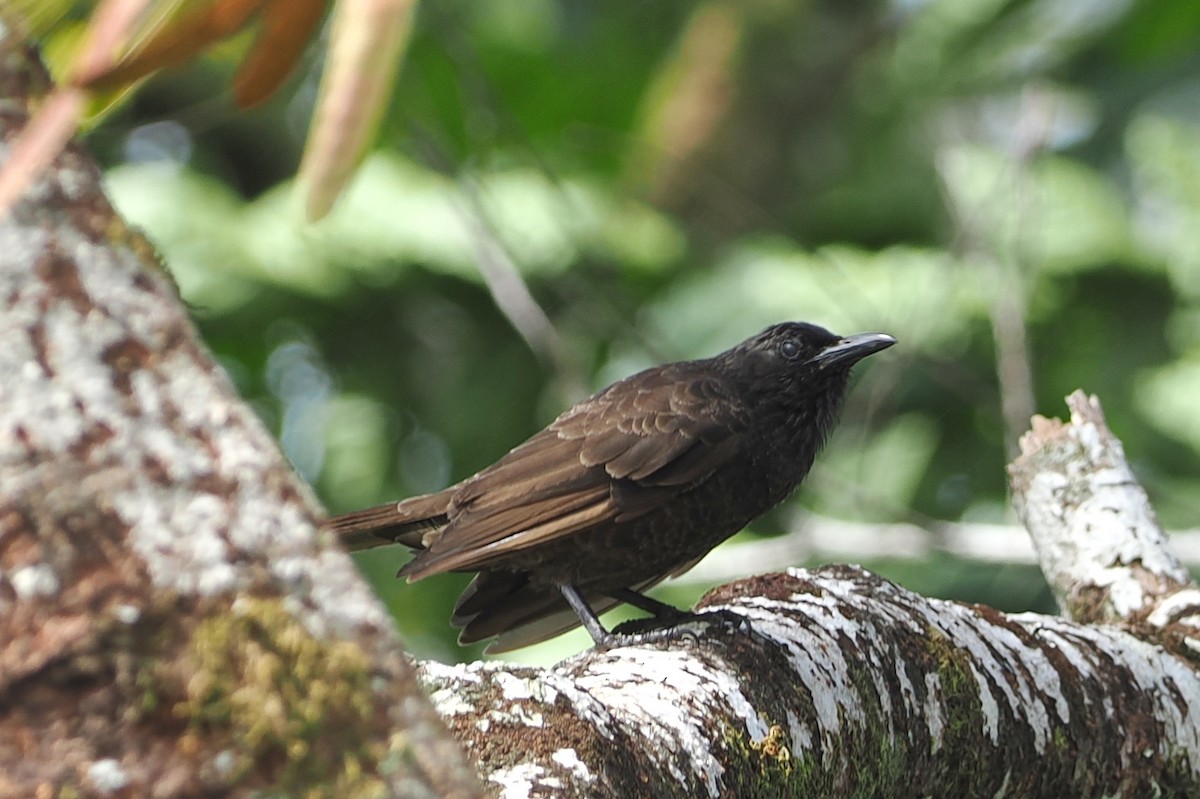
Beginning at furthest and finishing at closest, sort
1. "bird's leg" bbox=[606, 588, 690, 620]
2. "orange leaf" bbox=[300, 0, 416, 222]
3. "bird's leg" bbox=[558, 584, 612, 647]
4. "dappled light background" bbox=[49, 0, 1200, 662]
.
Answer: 1. "dappled light background" bbox=[49, 0, 1200, 662]
2. "bird's leg" bbox=[606, 588, 690, 620]
3. "bird's leg" bbox=[558, 584, 612, 647]
4. "orange leaf" bbox=[300, 0, 416, 222]

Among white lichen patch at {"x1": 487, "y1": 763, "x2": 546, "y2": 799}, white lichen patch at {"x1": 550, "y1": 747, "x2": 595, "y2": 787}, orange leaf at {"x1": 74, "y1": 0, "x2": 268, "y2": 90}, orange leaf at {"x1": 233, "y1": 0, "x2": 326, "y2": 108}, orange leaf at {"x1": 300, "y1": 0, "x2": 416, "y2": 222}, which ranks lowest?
white lichen patch at {"x1": 550, "y1": 747, "x2": 595, "y2": 787}

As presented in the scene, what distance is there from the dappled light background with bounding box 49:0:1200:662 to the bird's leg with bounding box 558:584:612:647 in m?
2.97

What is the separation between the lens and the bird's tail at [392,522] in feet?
12.8

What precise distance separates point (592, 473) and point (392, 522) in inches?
23.8

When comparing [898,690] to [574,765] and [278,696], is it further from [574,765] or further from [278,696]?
[278,696]

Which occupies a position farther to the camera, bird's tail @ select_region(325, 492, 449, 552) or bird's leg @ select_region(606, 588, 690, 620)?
bird's tail @ select_region(325, 492, 449, 552)

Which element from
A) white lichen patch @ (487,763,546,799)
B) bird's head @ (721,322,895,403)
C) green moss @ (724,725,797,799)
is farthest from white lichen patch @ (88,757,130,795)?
bird's head @ (721,322,895,403)

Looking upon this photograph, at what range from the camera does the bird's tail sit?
154 inches

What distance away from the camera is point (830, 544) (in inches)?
236

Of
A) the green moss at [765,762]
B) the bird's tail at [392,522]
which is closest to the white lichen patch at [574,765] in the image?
the green moss at [765,762]

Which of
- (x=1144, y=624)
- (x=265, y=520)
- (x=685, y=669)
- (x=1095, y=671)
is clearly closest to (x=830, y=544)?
(x=1144, y=624)

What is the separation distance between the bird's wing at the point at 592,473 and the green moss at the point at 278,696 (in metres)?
2.47

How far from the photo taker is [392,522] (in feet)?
13.0

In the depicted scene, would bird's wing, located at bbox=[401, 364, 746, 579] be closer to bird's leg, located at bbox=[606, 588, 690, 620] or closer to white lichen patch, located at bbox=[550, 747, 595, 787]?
bird's leg, located at bbox=[606, 588, 690, 620]
